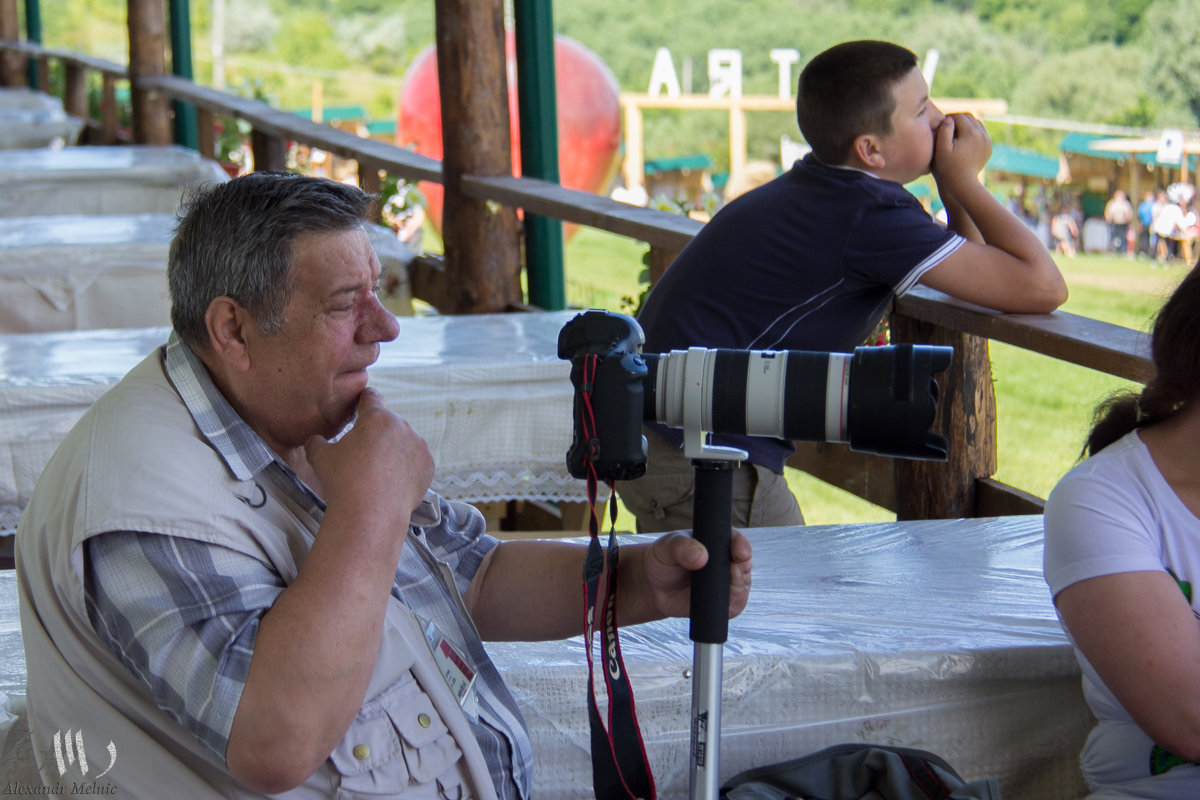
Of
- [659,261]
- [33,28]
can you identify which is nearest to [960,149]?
[659,261]

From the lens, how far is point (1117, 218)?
9.11m

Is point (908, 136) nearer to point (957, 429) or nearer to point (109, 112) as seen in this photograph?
point (957, 429)

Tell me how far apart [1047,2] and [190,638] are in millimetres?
14266

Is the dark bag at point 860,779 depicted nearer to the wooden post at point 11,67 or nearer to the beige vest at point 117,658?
the beige vest at point 117,658

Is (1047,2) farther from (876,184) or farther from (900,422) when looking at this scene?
(900,422)

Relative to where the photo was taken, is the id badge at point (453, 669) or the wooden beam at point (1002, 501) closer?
the id badge at point (453, 669)

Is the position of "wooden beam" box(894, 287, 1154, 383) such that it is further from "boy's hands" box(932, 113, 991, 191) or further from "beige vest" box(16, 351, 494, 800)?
"beige vest" box(16, 351, 494, 800)

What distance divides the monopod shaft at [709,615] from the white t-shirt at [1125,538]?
419mm

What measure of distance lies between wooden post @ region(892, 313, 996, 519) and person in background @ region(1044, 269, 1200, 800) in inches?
34.1

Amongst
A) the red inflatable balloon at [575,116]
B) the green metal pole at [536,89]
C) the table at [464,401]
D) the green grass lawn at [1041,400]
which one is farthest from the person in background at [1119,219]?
the table at [464,401]

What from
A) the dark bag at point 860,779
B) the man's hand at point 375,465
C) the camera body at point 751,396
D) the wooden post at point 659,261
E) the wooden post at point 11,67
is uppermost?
the wooden post at point 11,67

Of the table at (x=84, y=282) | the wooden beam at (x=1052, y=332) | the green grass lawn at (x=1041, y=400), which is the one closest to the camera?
the wooden beam at (x=1052, y=332)

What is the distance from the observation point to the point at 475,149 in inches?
154

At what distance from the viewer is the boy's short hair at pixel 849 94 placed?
2.05m
